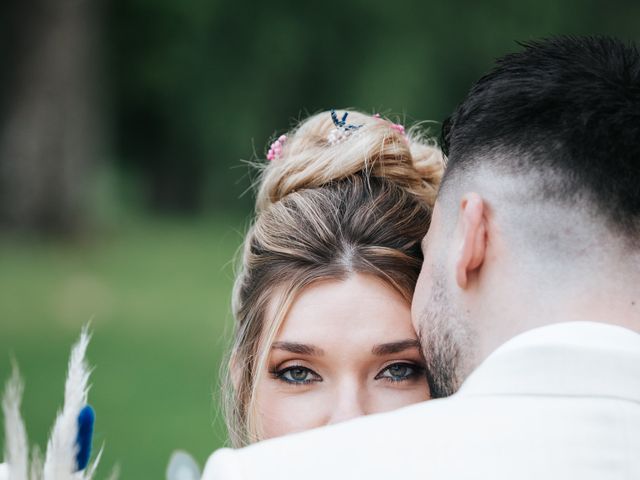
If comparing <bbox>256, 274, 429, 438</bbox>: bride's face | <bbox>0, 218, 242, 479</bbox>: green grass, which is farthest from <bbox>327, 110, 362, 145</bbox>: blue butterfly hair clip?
<bbox>0, 218, 242, 479</bbox>: green grass

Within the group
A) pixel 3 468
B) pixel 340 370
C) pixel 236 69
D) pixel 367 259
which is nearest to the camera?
pixel 3 468

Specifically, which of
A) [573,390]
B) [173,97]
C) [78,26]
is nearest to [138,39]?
[173,97]

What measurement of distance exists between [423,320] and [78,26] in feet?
47.4

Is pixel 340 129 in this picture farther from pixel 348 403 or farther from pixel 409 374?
pixel 348 403

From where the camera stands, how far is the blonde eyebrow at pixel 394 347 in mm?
3086

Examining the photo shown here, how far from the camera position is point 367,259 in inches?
130

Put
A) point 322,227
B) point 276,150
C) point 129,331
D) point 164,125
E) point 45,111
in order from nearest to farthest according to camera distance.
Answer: point 322,227
point 276,150
point 129,331
point 45,111
point 164,125

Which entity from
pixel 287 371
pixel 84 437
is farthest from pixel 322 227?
pixel 84 437

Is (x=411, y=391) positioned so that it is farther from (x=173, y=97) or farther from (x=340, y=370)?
(x=173, y=97)

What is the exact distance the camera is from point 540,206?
7.57ft

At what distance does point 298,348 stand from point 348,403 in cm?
25

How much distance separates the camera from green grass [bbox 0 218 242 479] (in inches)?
313

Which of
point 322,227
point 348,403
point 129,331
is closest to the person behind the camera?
point 348,403

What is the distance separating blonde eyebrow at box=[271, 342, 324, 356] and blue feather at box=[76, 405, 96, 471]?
1.16m
